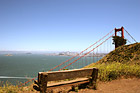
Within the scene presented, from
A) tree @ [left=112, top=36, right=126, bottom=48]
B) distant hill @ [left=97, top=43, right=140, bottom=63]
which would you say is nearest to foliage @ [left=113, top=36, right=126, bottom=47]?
tree @ [left=112, top=36, right=126, bottom=48]

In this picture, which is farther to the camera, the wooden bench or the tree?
the tree

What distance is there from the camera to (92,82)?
440 centimetres

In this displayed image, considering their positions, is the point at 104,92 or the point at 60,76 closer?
the point at 60,76

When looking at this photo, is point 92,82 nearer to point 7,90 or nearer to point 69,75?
point 69,75

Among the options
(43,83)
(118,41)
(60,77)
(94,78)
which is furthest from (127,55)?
(43,83)

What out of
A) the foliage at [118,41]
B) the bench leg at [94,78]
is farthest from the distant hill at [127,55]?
the bench leg at [94,78]

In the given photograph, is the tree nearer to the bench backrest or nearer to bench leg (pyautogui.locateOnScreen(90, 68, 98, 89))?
bench leg (pyautogui.locateOnScreen(90, 68, 98, 89))

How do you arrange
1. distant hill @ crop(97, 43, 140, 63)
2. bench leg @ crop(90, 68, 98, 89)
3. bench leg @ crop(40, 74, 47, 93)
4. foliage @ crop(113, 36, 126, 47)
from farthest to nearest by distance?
foliage @ crop(113, 36, 126, 47)
distant hill @ crop(97, 43, 140, 63)
bench leg @ crop(90, 68, 98, 89)
bench leg @ crop(40, 74, 47, 93)

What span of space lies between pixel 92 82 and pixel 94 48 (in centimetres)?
1048

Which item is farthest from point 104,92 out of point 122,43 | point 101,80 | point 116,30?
point 116,30

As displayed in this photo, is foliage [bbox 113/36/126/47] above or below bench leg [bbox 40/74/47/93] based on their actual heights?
above

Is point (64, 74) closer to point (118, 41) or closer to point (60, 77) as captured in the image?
point (60, 77)

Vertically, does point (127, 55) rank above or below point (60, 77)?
above

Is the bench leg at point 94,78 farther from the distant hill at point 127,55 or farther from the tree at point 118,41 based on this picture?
the tree at point 118,41
